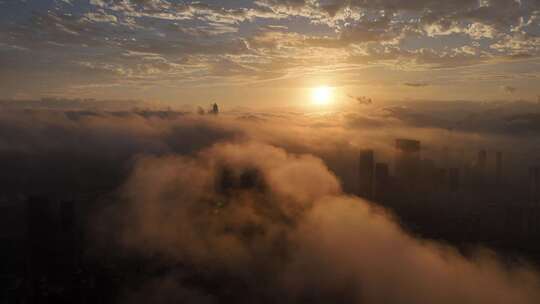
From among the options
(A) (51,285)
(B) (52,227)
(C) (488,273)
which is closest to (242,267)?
(A) (51,285)

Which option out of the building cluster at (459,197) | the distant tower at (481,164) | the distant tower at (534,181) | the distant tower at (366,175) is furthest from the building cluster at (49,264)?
the distant tower at (481,164)

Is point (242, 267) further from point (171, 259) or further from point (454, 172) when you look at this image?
point (454, 172)

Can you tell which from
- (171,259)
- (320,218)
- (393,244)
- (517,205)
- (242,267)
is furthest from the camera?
(517,205)

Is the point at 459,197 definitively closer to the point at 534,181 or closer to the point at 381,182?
the point at 381,182

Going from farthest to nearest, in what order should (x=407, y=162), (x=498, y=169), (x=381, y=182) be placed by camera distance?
1. (x=498, y=169)
2. (x=407, y=162)
3. (x=381, y=182)

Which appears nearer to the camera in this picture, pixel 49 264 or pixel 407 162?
pixel 49 264

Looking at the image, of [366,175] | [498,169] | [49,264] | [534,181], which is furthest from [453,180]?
[49,264]
